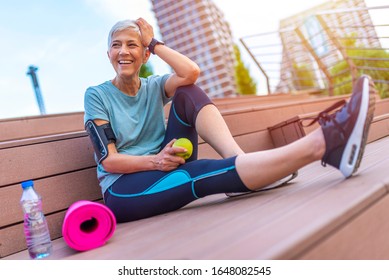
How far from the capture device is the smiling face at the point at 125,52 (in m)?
1.49

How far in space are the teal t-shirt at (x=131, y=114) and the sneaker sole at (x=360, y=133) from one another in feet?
2.58

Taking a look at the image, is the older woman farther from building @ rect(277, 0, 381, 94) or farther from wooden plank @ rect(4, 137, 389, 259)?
building @ rect(277, 0, 381, 94)

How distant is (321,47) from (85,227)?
11.4 feet

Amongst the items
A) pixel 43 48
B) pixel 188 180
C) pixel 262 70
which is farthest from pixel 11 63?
pixel 188 180

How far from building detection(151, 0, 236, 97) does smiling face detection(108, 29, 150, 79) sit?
2337 inches

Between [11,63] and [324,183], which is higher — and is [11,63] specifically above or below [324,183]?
above

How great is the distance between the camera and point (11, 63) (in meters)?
Result: 4.14

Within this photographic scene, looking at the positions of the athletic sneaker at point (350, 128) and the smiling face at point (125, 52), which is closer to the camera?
the athletic sneaker at point (350, 128)

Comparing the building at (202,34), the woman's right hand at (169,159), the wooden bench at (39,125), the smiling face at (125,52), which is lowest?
the woman's right hand at (169,159)

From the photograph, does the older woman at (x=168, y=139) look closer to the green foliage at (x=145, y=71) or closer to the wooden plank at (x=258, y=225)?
the wooden plank at (x=258, y=225)

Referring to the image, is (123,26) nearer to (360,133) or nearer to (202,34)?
(360,133)

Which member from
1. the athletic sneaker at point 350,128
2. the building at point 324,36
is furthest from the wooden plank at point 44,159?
the building at point 324,36
